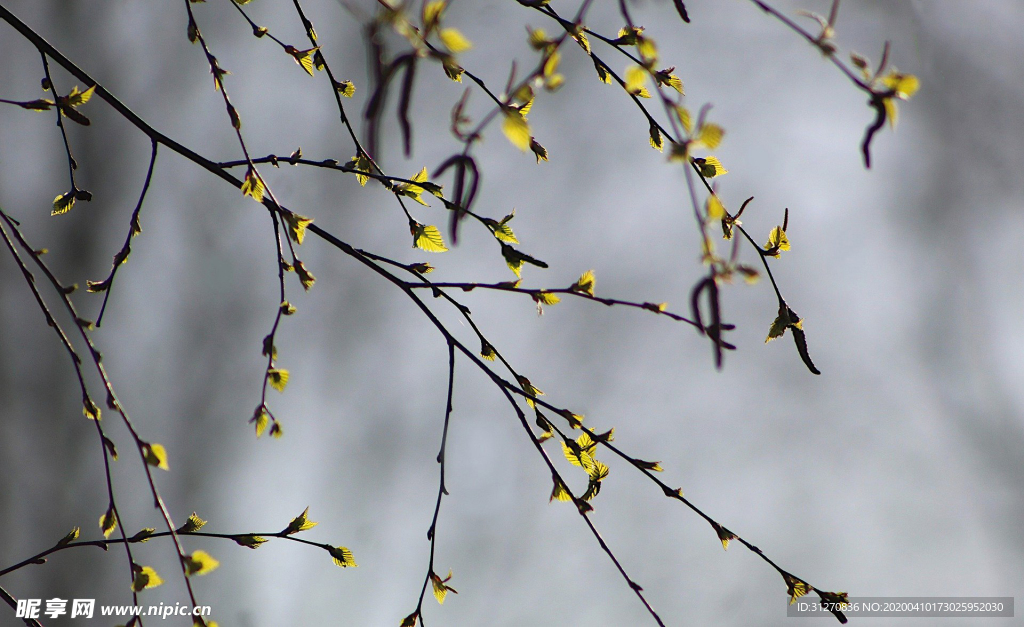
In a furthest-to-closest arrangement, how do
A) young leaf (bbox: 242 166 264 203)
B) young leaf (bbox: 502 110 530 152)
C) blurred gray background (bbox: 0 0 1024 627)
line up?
blurred gray background (bbox: 0 0 1024 627) < young leaf (bbox: 242 166 264 203) < young leaf (bbox: 502 110 530 152)

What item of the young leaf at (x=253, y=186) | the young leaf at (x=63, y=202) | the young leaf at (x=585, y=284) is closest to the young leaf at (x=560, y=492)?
the young leaf at (x=585, y=284)

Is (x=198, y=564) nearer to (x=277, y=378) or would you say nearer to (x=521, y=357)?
(x=277, y=378)

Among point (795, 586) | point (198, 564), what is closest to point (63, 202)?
point (198, 564)

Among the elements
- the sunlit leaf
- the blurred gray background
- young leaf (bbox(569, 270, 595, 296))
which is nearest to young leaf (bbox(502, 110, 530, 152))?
young leaf (bbox(569, 270, 595, 296))

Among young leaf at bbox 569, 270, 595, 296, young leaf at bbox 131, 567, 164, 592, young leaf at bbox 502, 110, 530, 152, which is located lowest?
young leaf at bbox 131, 567, 164, 592

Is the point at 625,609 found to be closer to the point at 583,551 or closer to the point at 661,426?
the point at 583,551

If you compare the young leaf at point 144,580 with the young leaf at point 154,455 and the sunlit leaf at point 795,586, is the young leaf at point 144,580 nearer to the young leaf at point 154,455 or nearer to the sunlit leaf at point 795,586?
the young leaf at point 154,455

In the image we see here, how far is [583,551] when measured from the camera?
3.57ft

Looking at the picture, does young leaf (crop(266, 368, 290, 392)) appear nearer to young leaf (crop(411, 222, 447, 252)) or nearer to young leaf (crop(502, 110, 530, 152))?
young leaf (crop(411, 222, 447, 252))

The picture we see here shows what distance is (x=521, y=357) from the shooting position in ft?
3.59

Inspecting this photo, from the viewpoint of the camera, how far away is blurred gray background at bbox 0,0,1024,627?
1.04 meters

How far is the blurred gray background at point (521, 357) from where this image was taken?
1044 mm

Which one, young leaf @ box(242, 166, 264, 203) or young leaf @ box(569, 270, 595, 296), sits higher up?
young leaf @ box(242, 166, 264, 203)

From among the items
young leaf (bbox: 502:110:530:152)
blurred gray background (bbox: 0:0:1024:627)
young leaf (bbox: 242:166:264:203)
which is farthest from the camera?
blurred gray background (bbox: 0:0:1024:627)
